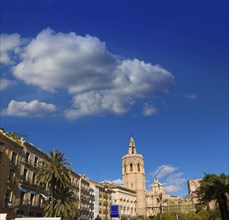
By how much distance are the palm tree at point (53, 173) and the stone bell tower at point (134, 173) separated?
279 ft

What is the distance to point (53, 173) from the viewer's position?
44.5 m

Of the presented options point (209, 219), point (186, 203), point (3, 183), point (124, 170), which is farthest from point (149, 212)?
point (3, 183)

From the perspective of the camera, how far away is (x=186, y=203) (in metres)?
151

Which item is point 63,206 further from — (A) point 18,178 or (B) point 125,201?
(B) point 125,201

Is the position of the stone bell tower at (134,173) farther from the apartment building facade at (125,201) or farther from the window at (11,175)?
the window at (11,175)

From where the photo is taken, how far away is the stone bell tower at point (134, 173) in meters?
128

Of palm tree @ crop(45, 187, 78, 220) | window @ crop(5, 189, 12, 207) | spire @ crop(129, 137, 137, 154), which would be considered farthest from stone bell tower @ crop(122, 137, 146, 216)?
window @ crop(5, 189, 12, 207)

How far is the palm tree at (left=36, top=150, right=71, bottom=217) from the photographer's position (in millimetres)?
44219

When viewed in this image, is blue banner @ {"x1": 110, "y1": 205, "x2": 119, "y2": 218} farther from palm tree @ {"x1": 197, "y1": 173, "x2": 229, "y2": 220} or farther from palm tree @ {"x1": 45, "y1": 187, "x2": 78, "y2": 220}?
palm tree @ {"x1": 197, "y1": 173, "x2": 229, "y2": 220}

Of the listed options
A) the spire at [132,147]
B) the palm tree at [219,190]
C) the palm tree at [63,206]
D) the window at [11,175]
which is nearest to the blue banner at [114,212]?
the palm tree at [63,206]

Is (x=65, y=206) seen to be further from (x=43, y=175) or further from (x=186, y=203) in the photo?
(x=186, y=203)

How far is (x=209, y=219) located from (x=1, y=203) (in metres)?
65.5

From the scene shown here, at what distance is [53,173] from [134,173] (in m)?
91.5

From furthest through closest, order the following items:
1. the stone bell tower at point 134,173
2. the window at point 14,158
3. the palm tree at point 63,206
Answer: the stone bell tower at point 134,173, the palm tree at point 63,206, the window at point 14,158
